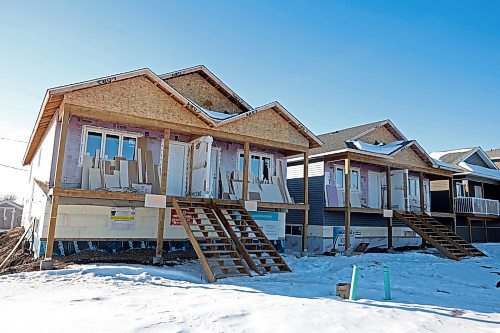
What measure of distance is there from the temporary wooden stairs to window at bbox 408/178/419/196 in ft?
42.7

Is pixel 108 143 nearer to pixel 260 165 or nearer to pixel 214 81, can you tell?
pixel 214 81

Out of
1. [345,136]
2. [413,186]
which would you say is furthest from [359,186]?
[413,186]

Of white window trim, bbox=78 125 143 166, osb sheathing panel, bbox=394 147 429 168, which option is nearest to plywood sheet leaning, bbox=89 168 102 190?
white window trim, bbox=78 125 143 166

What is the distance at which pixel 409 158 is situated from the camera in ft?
65.3

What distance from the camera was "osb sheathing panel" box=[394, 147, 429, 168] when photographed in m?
19.5

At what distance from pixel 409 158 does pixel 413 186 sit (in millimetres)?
3224

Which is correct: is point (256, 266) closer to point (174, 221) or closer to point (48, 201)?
point (174, 221)

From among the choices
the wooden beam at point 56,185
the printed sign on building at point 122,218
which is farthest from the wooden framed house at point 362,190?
the wooden beam at point 56,185

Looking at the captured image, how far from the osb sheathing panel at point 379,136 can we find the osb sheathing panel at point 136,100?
10510 mm

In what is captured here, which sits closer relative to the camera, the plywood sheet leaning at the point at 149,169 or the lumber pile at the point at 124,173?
the lumber pile at the point at 124,173

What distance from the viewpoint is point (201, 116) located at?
12789 millimetres

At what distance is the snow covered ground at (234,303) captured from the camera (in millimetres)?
5074

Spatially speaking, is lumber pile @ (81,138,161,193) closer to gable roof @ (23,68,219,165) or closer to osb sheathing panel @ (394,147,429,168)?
gable roof @ (23,68,219,165)

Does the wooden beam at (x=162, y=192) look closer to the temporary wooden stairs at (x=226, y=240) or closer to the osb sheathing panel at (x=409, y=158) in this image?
the temporary wooden stairs at (x=226, y=240)
